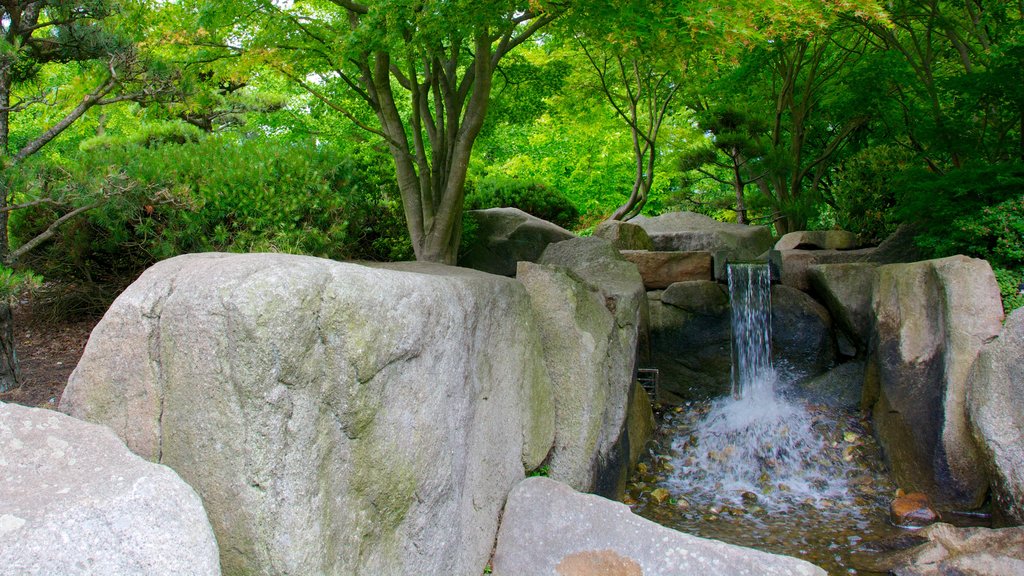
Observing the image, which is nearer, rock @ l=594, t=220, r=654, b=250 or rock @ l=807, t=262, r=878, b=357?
rock @ l=807, t=262, r=878, b=357

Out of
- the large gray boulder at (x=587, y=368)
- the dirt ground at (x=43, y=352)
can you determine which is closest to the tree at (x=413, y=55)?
the large gray boulder at (x=587, y=368)

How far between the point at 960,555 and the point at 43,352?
745 cm

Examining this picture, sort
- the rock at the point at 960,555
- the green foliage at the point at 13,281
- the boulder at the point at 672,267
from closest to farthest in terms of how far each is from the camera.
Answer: the green foliage at the point at 13,281 < the rock at the point at 960,555 < the boulder at the point at 672,267

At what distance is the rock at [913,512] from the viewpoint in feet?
18.1

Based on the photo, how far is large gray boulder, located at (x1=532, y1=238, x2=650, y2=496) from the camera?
5449 mm

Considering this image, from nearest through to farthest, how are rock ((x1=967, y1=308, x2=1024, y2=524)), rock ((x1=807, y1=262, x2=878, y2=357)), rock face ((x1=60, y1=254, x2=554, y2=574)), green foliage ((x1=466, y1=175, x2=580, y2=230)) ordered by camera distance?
rock face ((x1=60, y1=254, x2=554, y2=574)) < rock ((x1=967, y1=308, x2=1024, y2=524)) < rock ((x1=807, y1=262, x2=878, y2=357)) < green foliage ((x1=466, y1=175, x2=580, y2=230))

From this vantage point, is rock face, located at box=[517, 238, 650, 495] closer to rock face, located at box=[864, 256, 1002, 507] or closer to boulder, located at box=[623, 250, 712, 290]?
rock face, located at box=[864, 256, 1002, 507]

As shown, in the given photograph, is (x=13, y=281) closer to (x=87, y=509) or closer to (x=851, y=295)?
(x=87, y=509)

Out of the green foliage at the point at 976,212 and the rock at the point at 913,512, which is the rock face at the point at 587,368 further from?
the green foliage at the point at 976,212

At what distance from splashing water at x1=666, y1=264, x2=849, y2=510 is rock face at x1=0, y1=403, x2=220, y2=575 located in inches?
188

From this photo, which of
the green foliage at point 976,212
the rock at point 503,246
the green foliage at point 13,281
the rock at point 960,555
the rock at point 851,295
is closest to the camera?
the green foliage at point 13,281

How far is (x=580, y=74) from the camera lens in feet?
37.9

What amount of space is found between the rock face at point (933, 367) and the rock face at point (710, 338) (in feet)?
4.54

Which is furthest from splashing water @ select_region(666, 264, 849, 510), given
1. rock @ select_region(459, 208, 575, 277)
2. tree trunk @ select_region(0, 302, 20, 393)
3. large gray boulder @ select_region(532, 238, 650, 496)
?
tree trunk @ select_region(0, 302, 20, 393)
